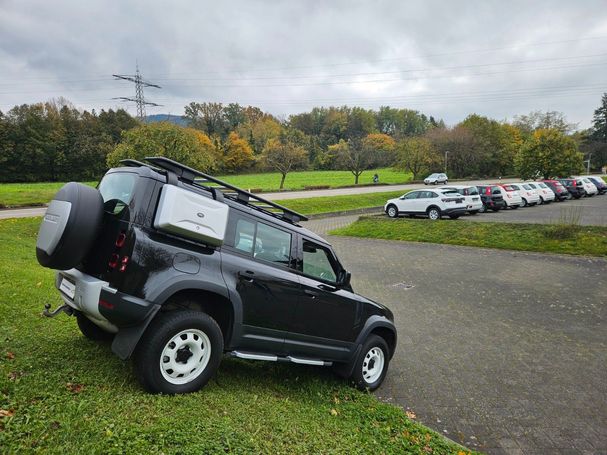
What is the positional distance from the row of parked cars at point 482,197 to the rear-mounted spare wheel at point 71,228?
66.2ft

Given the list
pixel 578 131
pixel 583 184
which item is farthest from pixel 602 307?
pixel 578 131

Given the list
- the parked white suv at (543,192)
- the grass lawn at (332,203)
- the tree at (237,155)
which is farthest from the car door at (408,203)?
the tree at (237,155)

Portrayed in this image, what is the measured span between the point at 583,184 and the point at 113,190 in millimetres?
40240

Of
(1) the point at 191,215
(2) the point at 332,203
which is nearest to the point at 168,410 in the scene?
(1) the point at 191,215

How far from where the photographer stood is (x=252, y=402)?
362 centimetres

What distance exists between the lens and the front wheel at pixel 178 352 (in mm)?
3252

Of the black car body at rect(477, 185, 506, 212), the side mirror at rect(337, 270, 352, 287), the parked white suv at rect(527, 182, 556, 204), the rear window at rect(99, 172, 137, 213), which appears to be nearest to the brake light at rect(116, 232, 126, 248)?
the rear window at rect(99, 172, 137, 213)

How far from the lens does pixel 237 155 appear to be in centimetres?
7406

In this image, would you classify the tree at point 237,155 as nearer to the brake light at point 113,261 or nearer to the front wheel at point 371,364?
the front wheel at point 371,364

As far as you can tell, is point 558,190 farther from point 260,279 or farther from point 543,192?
point 260,279

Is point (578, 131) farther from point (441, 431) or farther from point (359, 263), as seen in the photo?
point (441, 431)

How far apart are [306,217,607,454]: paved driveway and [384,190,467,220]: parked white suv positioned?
28.2ft

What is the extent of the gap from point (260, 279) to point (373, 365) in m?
2.28

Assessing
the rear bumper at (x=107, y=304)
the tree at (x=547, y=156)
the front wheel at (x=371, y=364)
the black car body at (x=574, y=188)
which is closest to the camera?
the rear bumper at (x=107, y=304)
